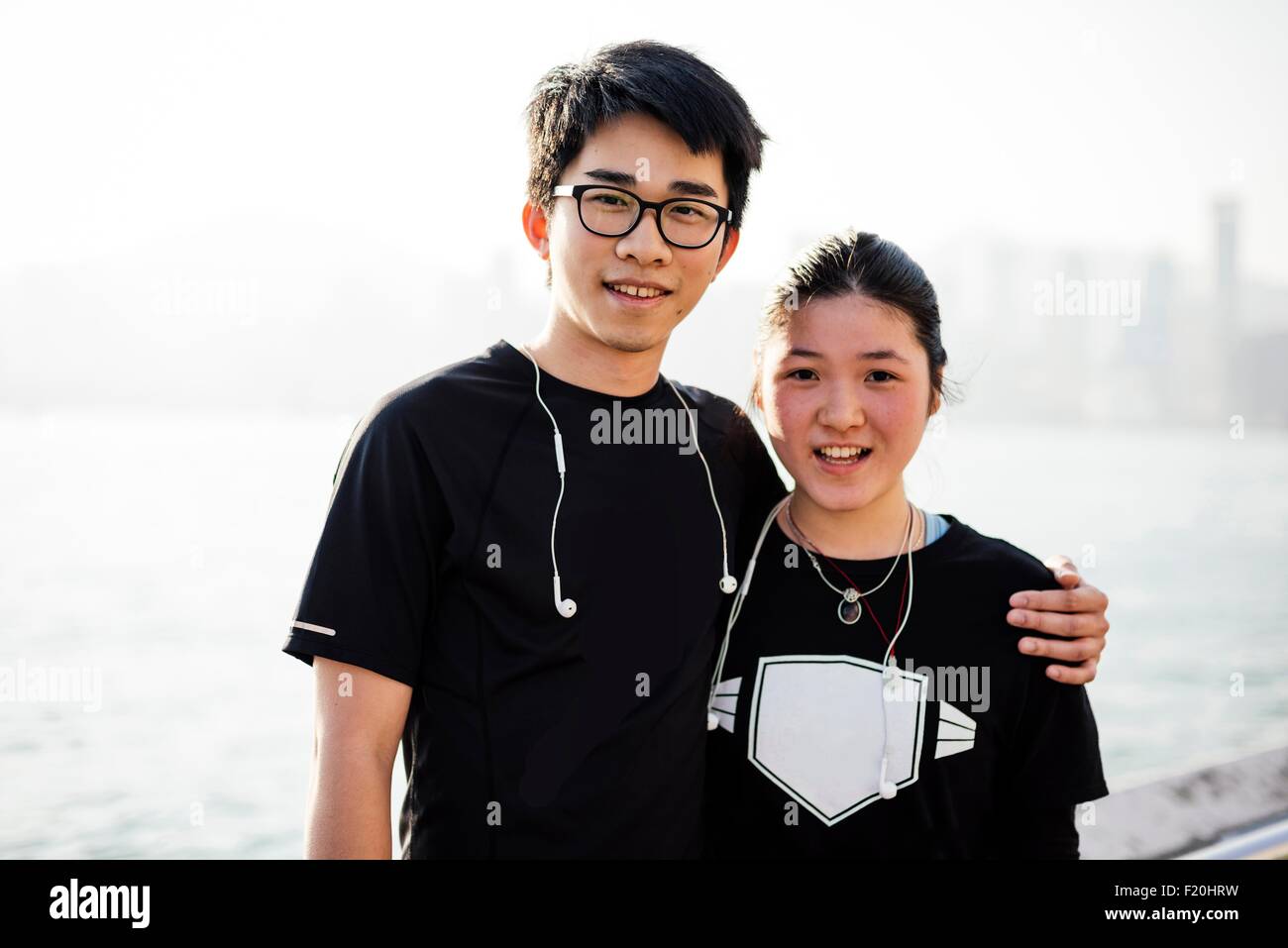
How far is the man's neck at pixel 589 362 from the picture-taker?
6.06ft

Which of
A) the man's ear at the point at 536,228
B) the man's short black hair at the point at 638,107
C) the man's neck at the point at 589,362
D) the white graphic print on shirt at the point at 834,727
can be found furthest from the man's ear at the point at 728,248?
the white graphic print on shirt at the point at 834,727

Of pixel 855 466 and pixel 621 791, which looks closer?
pixel 621 791

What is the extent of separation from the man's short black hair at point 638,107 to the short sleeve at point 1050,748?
997 mm

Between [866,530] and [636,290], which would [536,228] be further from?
[866,530]

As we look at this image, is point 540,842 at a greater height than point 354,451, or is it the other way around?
point 354,451

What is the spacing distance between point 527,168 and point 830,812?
1308 millimetres

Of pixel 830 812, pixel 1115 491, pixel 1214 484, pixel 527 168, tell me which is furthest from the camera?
pixel 1214 484

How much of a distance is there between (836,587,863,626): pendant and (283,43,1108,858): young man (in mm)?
208

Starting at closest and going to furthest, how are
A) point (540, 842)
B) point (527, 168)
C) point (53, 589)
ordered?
point (540, 842) → point (527, 168) → point (53, 589)

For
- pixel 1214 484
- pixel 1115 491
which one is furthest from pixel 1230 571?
pixel 1214 484

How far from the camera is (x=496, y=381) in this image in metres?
1.80

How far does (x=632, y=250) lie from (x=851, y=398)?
47 centimetres
